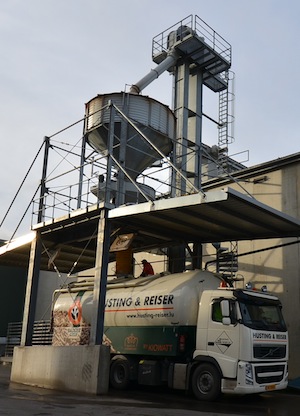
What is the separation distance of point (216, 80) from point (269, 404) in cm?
1741

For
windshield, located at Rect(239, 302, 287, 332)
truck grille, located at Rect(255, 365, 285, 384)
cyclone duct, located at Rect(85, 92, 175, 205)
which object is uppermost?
cyclone duct, located at Rect(85, 92, 175, 205)

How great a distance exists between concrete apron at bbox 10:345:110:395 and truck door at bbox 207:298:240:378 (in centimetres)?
294

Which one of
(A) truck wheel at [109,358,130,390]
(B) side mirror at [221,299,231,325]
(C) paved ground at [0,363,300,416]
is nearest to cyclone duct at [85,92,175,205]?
(A) truck wheel at [109,358,130,390]

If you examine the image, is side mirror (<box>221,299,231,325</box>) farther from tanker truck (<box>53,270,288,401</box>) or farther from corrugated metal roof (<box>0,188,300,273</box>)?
corrugated metal roof (<box>0,188,300,273</box>)

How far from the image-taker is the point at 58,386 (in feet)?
47.1

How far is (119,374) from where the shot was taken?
14883 mm

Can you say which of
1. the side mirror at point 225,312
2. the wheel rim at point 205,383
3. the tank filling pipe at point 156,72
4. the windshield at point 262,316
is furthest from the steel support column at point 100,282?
the tank filling pipe at point 156,72

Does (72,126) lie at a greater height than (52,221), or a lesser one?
greater

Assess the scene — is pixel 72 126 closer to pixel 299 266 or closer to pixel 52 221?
pixel 52 221

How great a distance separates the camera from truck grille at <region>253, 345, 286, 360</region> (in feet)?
40.3

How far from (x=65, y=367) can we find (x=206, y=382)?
13.9 feet

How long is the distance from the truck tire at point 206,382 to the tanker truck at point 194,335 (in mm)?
24

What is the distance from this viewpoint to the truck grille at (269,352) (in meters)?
12.3

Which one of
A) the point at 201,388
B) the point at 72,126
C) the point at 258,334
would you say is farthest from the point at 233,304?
the point at 72,126
